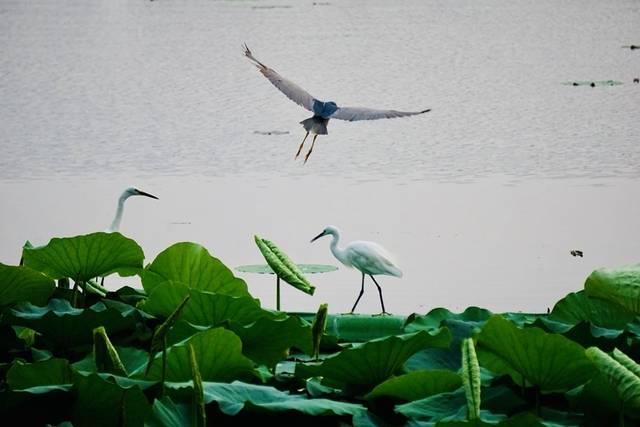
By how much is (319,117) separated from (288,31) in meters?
4.45

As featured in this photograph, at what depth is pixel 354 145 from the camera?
4.43 meters

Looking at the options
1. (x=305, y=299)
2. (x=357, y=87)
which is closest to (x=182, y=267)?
(x=305, y=299)

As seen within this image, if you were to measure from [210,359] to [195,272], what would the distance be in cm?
26

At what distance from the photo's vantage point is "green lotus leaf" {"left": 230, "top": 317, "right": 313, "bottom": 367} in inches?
44.4

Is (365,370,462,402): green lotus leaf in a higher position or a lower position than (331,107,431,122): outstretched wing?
lower

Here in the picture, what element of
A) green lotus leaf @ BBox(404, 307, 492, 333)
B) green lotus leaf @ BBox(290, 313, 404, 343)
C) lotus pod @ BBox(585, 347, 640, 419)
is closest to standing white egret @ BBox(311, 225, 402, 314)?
green lotus leaf @ BBox(290, 313, 404, 343)

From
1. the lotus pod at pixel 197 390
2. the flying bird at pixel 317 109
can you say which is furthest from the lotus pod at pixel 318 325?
the flying bird at pixel 317 109

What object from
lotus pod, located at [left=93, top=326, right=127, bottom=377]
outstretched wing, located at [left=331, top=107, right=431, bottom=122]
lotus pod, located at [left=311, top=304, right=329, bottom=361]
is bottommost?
lotus pod, located at [left=93, top=326, right=127, bottom=377]

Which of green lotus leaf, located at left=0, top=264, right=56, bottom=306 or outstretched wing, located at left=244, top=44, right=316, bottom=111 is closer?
green lotus leaf, located at left=0, top=264, right=56, bottom=306

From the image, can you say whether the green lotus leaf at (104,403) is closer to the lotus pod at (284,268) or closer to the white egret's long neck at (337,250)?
the lotus pod at (284,268)

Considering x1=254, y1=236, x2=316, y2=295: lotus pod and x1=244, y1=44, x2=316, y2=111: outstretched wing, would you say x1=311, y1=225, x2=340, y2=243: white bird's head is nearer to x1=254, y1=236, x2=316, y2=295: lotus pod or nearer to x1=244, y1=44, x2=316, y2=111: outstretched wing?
x1=244, y1=44, x2=316, y2=111: outstretched wing

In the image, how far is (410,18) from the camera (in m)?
8.27

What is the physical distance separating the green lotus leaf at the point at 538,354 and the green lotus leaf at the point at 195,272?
0.36m

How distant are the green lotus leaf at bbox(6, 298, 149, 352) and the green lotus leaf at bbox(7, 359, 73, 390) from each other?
0.15 metres
